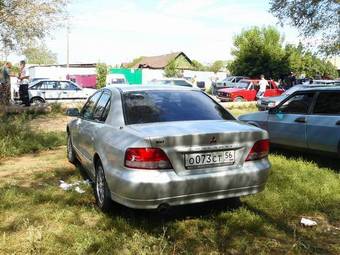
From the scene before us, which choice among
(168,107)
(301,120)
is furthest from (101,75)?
(168,107)

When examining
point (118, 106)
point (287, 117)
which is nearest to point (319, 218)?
point (118, 106)

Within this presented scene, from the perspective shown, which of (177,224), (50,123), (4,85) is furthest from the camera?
(4,85)

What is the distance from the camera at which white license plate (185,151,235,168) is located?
431cm

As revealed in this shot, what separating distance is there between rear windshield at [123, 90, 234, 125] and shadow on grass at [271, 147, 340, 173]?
2.90 meters

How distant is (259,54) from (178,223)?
4428cm

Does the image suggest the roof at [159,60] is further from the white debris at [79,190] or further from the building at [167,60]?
the white debris at [79,190]

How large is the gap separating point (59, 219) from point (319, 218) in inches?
115

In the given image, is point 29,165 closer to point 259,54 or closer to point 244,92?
point 244,92

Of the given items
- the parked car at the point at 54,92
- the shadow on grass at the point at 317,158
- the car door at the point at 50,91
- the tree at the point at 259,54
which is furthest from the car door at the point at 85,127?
the tree at the point at 259,54

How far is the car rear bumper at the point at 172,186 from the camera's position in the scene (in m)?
4.18

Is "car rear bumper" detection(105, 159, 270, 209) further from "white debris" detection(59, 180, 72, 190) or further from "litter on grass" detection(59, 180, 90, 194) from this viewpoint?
"white debris" detection(59, 180, 72, 190)

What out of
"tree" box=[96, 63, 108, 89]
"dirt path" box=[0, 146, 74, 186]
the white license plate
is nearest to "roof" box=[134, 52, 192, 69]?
"tree" box=[96, 63, 108, 89]

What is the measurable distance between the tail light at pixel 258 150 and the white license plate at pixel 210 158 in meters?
0.27

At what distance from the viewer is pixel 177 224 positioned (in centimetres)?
A: 471
